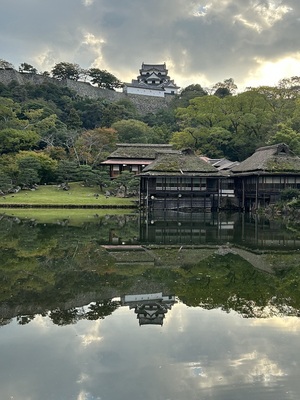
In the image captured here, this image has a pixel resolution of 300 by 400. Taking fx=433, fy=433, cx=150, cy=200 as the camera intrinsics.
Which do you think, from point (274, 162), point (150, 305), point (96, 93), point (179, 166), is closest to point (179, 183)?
point (179, 166)

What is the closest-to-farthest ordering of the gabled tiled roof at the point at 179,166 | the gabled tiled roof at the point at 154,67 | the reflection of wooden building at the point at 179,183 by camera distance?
the gabled tiled roof at the point at 179,166 < the reflection of wooden building at the point at 179,183 < the gabled tiled roof at the point at 154,67

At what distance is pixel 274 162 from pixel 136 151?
18681mm

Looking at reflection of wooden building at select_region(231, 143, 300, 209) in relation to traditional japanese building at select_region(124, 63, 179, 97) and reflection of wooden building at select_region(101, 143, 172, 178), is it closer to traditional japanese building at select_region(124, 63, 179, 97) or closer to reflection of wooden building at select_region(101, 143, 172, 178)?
reflection of wooden building at select_region(101, 143, 172, 178)

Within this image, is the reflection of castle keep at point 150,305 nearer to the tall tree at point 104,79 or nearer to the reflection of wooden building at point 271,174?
the reflection of wooden building at point 271,174

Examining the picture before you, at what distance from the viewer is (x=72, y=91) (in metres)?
89.6

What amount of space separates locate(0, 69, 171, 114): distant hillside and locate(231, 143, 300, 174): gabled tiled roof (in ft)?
175

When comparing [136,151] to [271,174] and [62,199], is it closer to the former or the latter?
[62,199]

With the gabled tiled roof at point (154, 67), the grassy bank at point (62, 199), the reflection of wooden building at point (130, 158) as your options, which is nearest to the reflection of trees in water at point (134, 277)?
the grassy bank at point (62, 199)

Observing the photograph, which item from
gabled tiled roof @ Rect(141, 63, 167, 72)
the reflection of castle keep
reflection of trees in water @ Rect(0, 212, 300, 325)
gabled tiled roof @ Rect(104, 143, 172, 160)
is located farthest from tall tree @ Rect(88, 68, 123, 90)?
the reflection of castle keep

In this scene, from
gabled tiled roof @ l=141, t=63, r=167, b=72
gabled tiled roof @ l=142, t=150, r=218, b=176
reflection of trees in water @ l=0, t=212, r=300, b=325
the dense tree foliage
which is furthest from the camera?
gabled tiled roof @ l=141, t=63, r=167, b=72

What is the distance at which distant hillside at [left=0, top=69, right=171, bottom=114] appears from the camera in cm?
8888

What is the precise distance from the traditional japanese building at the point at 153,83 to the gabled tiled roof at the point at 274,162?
2261 inches

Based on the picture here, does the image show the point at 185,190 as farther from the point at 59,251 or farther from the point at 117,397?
the point at 117,397

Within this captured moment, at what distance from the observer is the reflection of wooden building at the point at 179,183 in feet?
134
